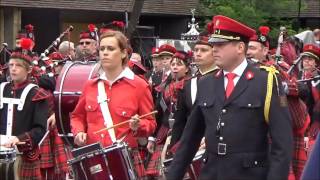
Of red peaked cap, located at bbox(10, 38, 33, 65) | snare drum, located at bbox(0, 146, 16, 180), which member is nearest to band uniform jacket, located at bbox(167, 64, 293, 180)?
snare drum, located at bbox(0, 146, 16, 180)

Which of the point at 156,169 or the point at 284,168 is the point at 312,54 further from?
the point at 284,168

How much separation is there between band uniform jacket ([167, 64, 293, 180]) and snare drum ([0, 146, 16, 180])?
2.42 m

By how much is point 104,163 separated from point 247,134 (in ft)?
5.10

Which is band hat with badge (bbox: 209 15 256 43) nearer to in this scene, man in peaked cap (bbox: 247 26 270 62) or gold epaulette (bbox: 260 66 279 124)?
gold epaulette (bbox: 260 66 279 124)

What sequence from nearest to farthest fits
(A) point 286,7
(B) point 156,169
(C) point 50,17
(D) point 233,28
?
(D) point 233,28 → (B) point 156,169 → (C) point 50,17 → (A) point 286,7

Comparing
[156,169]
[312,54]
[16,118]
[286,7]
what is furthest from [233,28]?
[286,7]

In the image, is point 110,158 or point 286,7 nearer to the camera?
point 110,158

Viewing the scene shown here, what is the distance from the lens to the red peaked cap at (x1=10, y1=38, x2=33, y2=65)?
7.90 meters

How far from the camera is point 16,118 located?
766 centimetres

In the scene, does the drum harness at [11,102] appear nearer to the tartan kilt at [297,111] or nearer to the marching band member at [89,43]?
the tartan kilt at [297,111]

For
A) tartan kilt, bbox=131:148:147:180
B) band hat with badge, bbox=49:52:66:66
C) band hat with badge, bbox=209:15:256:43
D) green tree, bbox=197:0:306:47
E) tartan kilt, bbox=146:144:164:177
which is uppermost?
green tree, bbox=197:0:306:47

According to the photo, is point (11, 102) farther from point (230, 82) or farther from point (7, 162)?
point (230, 82)

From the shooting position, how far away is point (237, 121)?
5.04m

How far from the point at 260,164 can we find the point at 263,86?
1.65ft
